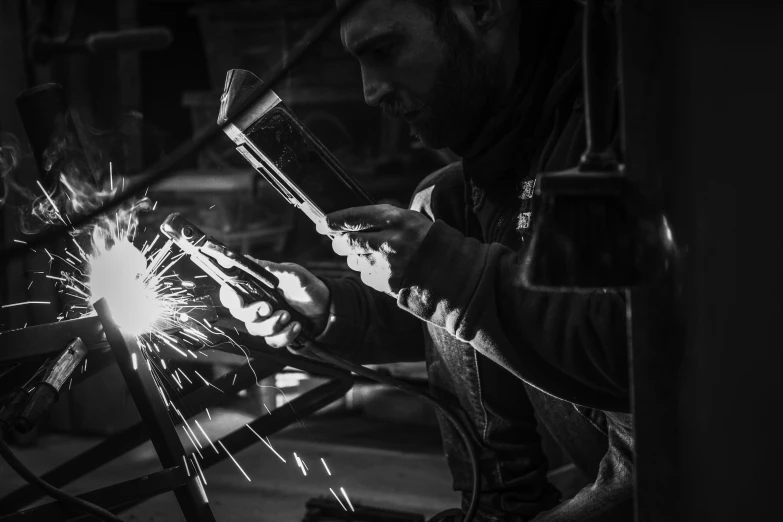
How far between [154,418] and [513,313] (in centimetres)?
78

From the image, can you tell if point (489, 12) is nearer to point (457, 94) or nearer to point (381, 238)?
point (457, 94)

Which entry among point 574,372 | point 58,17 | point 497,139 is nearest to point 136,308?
point 497,139

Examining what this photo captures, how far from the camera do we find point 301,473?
2828 millimetres

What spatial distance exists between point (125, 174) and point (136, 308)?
2.02 m

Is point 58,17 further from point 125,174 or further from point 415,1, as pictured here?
point 415,1

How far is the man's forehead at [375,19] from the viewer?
5.02 ft

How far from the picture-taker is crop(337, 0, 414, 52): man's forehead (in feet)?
5.02

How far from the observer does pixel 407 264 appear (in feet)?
4.32

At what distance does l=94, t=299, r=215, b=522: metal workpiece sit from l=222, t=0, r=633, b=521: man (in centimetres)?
23

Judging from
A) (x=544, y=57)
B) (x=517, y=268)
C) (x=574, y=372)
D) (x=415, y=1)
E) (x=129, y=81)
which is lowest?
(x=574, y=372)

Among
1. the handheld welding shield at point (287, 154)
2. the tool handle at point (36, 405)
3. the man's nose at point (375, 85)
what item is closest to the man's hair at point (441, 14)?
the man's nose at point (375, 85)

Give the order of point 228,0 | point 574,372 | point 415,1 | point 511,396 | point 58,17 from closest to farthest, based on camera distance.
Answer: point 574,372 → point 415,1 → point 511,396 → point 58,17 → point 228,0

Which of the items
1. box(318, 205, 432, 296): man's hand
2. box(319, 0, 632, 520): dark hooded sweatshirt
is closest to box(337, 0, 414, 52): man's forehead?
box(319, 0, 632, 520): dark hooded sweatshirt

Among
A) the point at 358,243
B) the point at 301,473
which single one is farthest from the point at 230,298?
the point at 301,473
